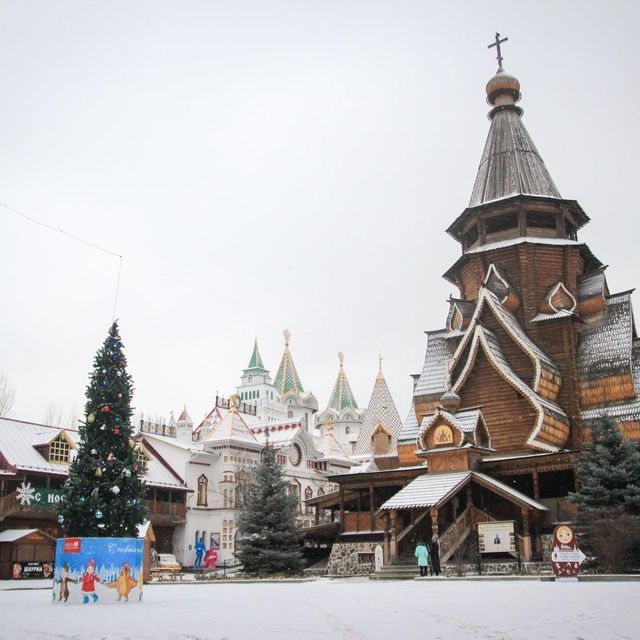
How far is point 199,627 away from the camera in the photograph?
9523 millimetres

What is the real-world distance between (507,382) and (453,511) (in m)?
5.30

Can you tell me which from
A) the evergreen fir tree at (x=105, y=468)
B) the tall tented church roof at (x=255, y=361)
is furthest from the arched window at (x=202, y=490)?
the tall tented church roof at (x=255, y=361)

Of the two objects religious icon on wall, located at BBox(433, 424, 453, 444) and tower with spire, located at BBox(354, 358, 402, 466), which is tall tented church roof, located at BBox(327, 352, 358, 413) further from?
religious icon on wall, located at BBox(433, 424, 453, 444)

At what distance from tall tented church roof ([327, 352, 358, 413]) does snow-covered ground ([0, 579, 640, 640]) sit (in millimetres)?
95327

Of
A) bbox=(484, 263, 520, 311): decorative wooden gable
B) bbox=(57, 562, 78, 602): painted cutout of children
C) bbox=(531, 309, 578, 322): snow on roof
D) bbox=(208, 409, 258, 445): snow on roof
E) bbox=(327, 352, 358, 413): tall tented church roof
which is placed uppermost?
bbox=(327, 352, 358, 413): tall tented church roof

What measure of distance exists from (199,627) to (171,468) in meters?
34.7

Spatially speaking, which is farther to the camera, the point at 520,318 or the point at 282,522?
the point at 520,318

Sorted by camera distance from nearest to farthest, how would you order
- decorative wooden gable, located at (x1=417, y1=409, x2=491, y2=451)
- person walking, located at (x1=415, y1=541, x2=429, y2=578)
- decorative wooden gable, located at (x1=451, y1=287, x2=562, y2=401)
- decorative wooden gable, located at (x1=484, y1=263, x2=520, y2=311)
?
person walking, located at (x1=415, y1=541, x2=429, y2=578), decorative wooden gable, located at (x1=417, y1=409, x2=491, y2=451), decorative wooden gable, located at (x1=451, y1=287, x2=562, y2=401), decorative wooden gable, located at (x1=484, y1=263, x2=520, y2=311)

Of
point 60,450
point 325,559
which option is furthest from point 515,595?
point 60,450

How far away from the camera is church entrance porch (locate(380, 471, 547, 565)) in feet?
76.9

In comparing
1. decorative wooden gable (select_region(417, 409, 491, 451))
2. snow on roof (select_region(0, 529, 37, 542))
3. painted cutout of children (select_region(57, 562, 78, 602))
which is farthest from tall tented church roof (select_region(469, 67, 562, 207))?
painted cutout of children (select_region(57, 562, 78, 602))

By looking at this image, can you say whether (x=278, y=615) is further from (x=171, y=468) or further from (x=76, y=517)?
(x=171, y=468)

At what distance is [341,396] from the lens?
11156 centimetres

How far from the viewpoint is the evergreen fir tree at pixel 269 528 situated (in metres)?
25.0
